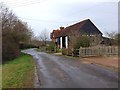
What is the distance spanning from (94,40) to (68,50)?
4.74 m

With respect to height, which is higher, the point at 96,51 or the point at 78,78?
the point at 96,51

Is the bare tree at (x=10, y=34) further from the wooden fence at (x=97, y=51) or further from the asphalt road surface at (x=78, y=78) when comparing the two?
the asphalt road surface at (x=78, y=78)

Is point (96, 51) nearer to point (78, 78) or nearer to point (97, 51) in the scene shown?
point (97, 51)

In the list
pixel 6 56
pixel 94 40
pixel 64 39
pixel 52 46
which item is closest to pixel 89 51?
pixel 94 40

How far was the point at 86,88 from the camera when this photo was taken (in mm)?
10789

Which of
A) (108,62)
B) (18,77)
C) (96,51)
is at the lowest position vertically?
(18,77)

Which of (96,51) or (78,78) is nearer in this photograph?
(78,78)

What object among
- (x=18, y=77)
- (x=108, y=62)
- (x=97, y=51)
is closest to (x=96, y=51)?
(x=97, y=51)

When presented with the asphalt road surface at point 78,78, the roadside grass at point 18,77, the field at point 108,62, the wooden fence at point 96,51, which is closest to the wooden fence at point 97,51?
the wooden fence at point 96,51

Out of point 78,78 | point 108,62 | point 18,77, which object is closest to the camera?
point 78,78

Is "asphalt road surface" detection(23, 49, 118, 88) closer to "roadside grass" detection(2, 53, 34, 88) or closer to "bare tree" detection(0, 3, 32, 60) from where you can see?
"roadside grass" detection(2, 53, 34, 88)

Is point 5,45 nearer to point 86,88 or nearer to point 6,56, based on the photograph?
point 6,56

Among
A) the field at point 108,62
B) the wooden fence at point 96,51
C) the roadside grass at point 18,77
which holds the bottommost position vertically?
the roadside grass at point 18,77

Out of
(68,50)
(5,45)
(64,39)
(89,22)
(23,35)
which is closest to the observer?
(5,45)
